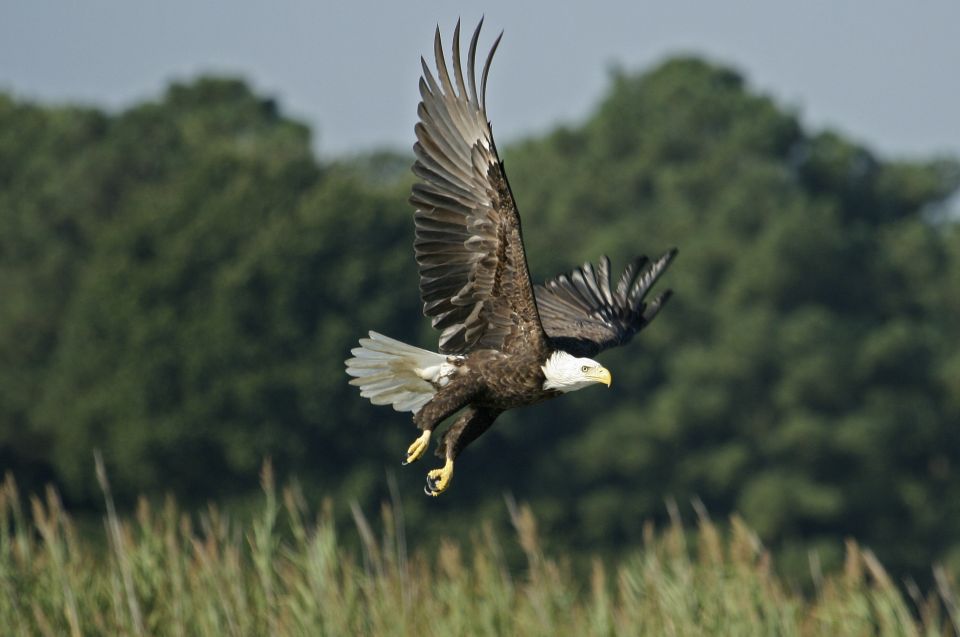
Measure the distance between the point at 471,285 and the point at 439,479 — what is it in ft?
3.10

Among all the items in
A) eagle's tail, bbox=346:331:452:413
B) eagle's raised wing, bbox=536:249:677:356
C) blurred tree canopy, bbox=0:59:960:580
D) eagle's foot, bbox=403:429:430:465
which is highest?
blurred tree canopy, bbox=0:59:960:580

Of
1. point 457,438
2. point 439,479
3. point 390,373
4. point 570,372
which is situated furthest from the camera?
point 390,373

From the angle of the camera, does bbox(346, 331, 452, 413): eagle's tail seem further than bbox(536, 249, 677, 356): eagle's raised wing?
No

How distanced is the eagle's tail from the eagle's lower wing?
559mm

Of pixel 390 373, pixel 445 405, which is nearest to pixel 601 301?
pixel 390 373

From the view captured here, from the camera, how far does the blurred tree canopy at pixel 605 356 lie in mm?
32125

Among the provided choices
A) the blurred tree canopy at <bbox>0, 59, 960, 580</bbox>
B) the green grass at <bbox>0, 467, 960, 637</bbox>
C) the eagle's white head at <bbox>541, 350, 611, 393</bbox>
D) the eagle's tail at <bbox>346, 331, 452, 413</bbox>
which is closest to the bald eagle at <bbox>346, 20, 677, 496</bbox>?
the eagle's white head at <bbox>541, 350, 611, 393</bbox>

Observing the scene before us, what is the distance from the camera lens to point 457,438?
8445 millimetres

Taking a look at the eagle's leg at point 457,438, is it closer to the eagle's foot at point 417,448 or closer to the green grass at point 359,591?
the eagle's foot at point 417,448

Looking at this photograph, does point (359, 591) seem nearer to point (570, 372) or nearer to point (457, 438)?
point (457, 438)

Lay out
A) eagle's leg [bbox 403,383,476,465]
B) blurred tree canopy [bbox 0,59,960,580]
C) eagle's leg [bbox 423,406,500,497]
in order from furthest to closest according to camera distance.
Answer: blurred tree canopy [bbox 0,59,960,580] < eagle's leg [bbox 403,383,476,465] < eagle's leg [bbox 423,406,500,497]

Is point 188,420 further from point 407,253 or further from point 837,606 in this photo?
point 837,606

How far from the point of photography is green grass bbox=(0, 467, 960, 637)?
930cm

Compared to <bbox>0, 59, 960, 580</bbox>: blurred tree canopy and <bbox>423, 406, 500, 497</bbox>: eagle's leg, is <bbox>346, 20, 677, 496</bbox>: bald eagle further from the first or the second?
<bbox>0, 59, 960, 580</bbox>: blurred tree canopy
